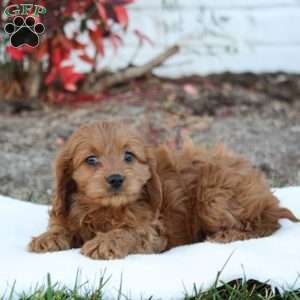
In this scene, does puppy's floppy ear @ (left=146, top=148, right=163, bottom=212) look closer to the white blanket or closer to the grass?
the white blanket

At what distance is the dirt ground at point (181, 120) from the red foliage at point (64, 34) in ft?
1.39

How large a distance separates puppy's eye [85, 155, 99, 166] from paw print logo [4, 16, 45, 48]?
1.33 metres

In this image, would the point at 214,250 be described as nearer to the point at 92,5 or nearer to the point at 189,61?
the point at 92,5

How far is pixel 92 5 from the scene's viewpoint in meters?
8.77

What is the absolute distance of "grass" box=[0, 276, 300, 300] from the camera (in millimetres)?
3908

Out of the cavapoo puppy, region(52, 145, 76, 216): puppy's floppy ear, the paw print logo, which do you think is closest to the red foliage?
the paw print logo

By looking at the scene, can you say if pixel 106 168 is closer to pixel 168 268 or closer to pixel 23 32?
pixel 168 268

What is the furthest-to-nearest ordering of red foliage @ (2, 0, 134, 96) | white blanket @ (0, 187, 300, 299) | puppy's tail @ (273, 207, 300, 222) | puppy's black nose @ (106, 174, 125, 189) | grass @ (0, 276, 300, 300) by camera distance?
1. red foliage @ (2, 0, 134, 96)
2. puppy's tail @ (273, 207, 300, 222)
3. puppy's black nose @ (106, 174, 125, 189)
4. white blanket @ (0, 187, 300, 299)
5. grass @ (0, 276, 300, 300)

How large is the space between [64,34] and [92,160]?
14.9ft

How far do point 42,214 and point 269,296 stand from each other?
2128 millimetres

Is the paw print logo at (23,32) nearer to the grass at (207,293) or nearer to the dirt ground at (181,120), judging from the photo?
the dirt ground at (181,120)

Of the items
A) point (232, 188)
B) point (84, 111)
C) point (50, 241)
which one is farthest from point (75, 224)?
point (84, 111)

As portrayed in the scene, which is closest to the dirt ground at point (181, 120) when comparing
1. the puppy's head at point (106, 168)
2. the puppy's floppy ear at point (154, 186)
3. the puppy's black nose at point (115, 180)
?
the puppy's head at point (106, 168)

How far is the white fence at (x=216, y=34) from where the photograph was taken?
10438mm
